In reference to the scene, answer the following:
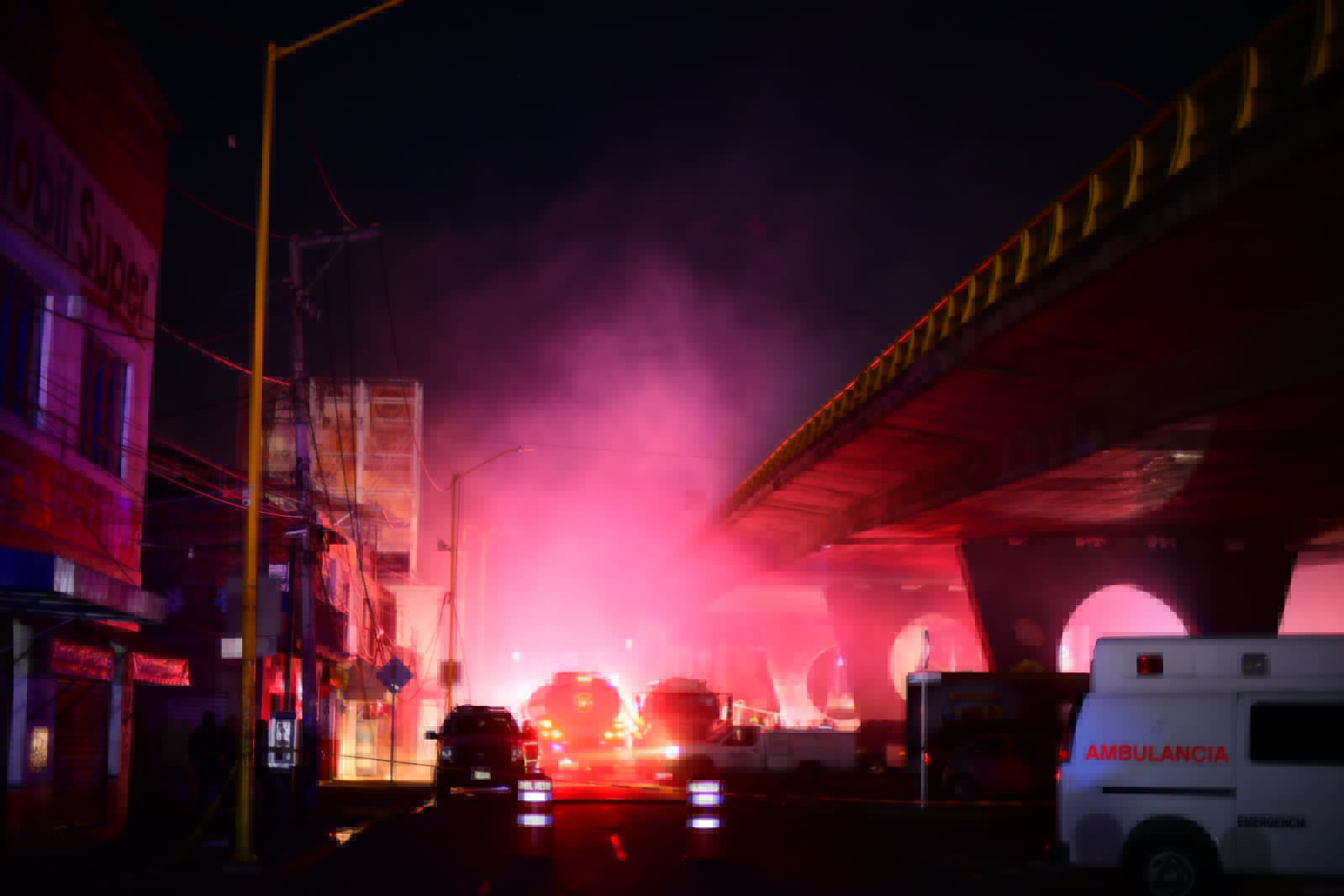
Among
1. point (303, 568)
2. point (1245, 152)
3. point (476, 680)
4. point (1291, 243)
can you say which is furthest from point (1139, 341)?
point (476, 680)

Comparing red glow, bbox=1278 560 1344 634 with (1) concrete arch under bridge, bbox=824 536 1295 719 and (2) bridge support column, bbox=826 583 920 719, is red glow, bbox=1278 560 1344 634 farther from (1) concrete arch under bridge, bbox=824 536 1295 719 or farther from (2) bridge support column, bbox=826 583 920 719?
(2) bridge support column, bbox=826 583 920 719

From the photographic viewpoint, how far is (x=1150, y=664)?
16.4 m

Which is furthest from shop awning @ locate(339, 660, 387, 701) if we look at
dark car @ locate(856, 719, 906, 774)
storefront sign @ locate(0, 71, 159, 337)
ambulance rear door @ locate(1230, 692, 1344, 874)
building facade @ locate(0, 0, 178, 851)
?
ambulance rear door @ locate(1230, 692, 1344, 874)

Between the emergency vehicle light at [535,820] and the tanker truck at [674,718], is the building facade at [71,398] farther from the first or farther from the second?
the tanker truck at [674,718]

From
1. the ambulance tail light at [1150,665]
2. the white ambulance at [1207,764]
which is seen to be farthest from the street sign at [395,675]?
the ambulance tail light at [1150,665]

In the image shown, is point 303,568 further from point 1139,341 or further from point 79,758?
point 1139,341

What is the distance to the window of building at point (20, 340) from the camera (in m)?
19.8

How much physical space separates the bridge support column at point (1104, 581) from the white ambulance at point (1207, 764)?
115 feet

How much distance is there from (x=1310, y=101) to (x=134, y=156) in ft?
58.3

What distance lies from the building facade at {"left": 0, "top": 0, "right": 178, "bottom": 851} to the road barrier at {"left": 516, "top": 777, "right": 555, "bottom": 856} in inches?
220

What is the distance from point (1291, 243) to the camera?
21391 millimetres

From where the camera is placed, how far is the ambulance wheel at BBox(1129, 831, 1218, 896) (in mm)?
15844

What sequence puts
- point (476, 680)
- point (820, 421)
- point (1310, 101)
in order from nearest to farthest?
point (1310, 101) → point (820, 421) → point (476, 680)

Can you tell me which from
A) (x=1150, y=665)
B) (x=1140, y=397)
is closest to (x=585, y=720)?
(x=1140, y=397)
